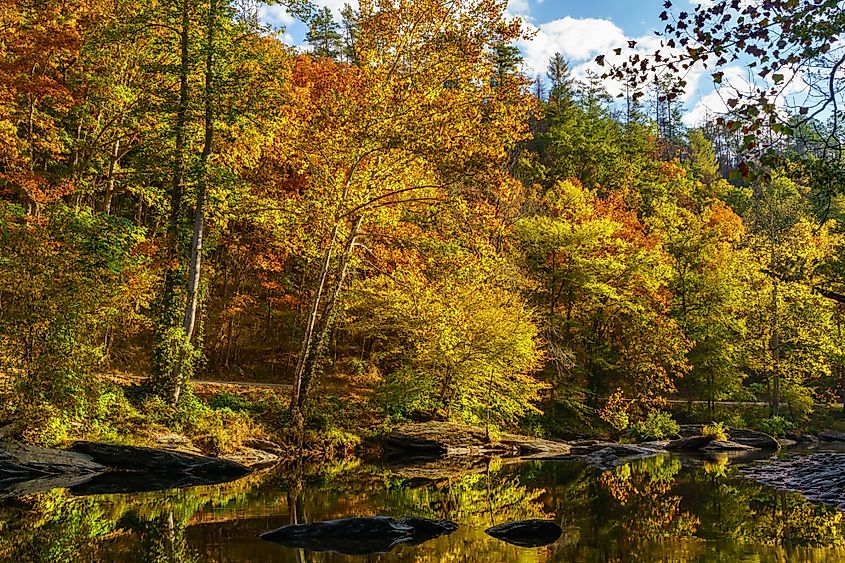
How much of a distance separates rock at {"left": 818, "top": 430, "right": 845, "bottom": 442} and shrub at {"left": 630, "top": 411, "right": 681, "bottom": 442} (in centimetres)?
985

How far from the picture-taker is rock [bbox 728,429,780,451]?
2803 cm

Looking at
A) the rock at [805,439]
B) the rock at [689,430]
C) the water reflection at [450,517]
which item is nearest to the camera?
the water reflection at [450,517]

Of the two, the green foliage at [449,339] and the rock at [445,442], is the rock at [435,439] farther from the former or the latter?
the green foliage at [449,339]

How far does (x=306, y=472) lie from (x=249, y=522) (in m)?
6.38

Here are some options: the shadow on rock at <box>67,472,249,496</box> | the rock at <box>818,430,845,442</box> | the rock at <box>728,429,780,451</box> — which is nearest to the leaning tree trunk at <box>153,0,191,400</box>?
the shadow on rock at <box>67,472,249,496</box>

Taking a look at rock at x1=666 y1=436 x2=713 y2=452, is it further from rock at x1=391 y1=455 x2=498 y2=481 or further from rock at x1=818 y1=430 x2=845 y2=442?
rock at x1=818 y1=430 x2=845 y2=442

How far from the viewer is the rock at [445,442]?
69.7ft

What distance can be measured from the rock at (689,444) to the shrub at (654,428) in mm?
1713

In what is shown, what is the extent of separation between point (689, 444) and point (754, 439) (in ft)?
16.3

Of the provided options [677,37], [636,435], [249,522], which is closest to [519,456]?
[636,435]

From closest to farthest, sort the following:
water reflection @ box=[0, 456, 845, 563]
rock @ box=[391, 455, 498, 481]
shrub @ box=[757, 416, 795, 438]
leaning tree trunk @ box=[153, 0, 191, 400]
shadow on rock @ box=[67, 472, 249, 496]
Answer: water reflection @ box=[0, 456, 845, 563]
shadow on rock @ box=[67, 472, 249, 496]
rock @ box=[391, 455, 498, 481]
leaning tree trunk @ box=[153, 0, 191, 400]
shrub @ box=[757, 416, 795, 438]

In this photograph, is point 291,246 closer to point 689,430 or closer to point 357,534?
point 357,534

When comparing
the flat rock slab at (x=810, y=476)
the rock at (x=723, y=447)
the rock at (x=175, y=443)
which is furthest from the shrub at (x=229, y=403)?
the rock at (x=723, y=447)

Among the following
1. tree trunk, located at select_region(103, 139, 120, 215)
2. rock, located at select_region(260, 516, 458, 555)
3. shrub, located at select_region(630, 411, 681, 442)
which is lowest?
shrub, located at select_region(630, 411, 681, 442)
